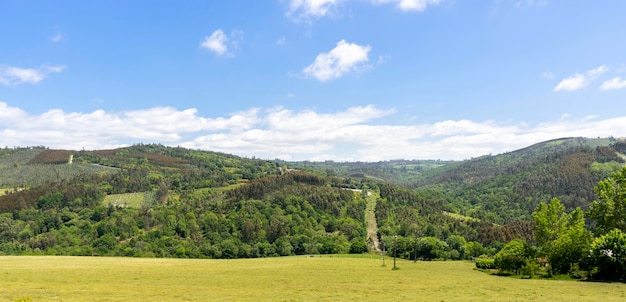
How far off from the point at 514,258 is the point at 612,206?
26.8 meters

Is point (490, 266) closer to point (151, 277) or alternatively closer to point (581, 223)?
point (581, 223)

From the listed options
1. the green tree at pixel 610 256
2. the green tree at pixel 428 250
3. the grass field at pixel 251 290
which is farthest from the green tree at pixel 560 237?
the green tree at pixel 428 250

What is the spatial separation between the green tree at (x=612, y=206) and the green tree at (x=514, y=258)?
1806 centimetres

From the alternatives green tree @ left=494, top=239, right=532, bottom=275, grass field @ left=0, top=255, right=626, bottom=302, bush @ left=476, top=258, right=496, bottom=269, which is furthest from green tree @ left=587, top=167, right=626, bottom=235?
bush @ left=476, top=258, right=496, bottom=269

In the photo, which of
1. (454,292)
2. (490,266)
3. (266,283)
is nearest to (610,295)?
(454,292)

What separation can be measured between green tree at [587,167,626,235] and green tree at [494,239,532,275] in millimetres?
18055

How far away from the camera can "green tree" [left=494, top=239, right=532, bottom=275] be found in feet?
347

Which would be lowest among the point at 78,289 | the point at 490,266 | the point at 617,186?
the point at 490,266

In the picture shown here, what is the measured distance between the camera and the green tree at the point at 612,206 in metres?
94.1

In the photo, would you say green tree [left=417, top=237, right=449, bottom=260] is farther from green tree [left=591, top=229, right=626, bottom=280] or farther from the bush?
green tree [left=591, top=229, right=626, bottom=280]

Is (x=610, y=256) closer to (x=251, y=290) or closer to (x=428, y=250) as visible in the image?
(x=251, y=290)

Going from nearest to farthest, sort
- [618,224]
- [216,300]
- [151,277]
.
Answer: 1. [216,300]
2. [151,277]
3. [618,224]

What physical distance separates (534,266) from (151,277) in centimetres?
9308

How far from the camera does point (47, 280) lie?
232ft
